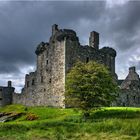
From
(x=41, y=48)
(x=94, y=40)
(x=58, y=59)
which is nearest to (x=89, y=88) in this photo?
(x=58, y=59)

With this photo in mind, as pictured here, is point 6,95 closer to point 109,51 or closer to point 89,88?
point 109,51

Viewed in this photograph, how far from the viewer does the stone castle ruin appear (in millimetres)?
69062

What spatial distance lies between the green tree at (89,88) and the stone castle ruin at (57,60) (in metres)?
12.8

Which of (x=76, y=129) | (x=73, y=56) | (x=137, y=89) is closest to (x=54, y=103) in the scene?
(x=73, y=56)

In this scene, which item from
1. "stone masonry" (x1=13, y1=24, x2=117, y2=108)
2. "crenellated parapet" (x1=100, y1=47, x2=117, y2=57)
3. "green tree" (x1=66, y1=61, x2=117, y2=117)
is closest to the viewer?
"green tree" (x1=66, y1=61, x2=117, y2=117)

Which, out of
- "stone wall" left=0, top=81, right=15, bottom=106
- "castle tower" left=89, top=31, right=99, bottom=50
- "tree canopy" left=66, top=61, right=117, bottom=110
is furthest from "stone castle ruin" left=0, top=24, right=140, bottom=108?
"stone wall" left=0, top=81, right=15, bottom=106

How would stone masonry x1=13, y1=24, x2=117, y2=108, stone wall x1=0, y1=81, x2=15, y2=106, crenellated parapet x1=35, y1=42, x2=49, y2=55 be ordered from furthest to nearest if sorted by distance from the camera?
stone wall x1=0, y1=81, x2=15, y2=106 → crenellated parapet x1=35, y1=42, x2=49, y2=55 → stone masonry x1=13, y1=24, x2=117, y2=108

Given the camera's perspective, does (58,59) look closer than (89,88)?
No

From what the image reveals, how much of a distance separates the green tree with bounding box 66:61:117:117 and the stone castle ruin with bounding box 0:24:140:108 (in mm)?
12791

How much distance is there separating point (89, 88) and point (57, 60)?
19.1 m

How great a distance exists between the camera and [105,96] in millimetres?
52938

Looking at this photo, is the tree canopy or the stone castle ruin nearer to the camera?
the tree canopy

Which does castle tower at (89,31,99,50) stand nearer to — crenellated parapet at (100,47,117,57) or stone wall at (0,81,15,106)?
crenellated parapet at (100,47,117,57)

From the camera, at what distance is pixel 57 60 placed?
7050 centimetres
